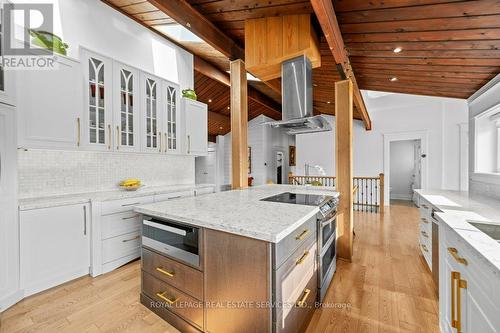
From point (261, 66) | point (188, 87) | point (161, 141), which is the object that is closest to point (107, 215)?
point (161, 141)

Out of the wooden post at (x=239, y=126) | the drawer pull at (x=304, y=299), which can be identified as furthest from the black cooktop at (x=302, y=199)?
the wooden post at (x=239, y=126)

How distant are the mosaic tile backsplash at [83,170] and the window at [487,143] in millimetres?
4140

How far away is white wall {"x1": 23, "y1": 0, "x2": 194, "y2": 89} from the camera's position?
2521mm

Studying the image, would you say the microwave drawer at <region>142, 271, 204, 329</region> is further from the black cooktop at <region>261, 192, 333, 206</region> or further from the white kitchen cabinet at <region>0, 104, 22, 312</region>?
the white kitchen cabinet at <region>0, 104, 22, 312</region>

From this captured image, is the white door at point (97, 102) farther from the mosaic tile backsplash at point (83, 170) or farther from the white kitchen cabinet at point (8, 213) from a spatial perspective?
the white kitchen cabinet at point (8, 213)

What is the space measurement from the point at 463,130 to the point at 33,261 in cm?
807

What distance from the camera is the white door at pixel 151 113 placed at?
2.96 meters

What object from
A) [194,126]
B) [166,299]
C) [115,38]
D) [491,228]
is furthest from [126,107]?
[491,228]

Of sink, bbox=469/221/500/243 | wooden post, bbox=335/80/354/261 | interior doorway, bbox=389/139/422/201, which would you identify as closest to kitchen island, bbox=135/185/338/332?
sink, bbox=469/221/500/243

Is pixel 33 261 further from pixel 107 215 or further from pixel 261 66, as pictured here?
pixel 261 66

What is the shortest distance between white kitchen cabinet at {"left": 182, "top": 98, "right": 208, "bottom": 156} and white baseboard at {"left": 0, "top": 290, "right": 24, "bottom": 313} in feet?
7.87

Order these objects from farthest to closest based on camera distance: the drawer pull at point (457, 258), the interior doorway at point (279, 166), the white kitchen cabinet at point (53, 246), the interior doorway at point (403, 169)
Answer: the interior doorway at point (279, 166), the interior doorway at point (403, 169), the white kitchen cabinet at point (53, 246), the drawer pull at point (457, 258)

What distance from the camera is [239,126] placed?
2.69 m

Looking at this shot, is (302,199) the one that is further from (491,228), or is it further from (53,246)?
(53,246)
